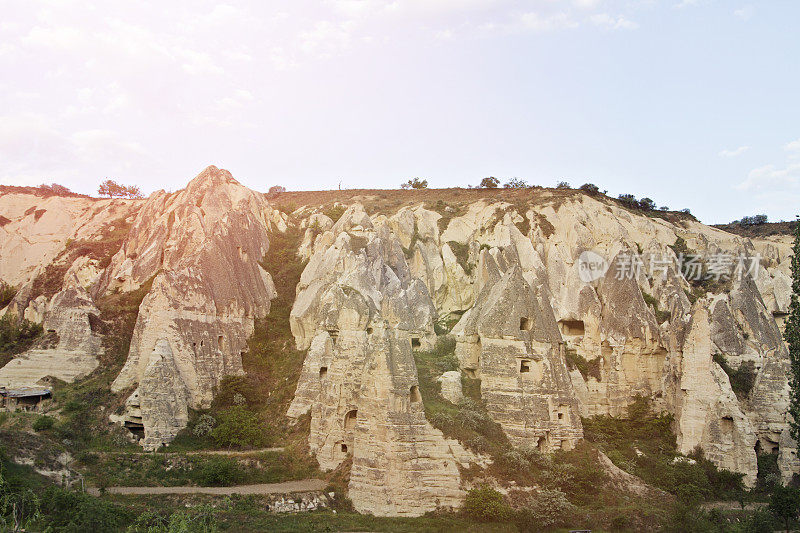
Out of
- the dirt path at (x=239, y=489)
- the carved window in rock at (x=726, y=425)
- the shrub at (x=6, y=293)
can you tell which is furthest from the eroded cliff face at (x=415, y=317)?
the dirt path at (x=239, y=489)

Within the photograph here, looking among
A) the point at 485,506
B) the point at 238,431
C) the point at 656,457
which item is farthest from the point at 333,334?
the point at 656,457

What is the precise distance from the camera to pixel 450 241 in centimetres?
4500

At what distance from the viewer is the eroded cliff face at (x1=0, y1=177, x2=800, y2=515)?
2566 cm

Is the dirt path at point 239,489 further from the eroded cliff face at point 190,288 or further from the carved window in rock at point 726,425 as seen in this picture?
the carved window in rock at point 726,425

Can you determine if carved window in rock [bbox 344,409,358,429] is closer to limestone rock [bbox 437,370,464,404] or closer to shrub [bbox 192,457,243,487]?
limestone rock [bbox 437,370,464,404]

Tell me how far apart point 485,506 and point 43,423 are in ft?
65.4

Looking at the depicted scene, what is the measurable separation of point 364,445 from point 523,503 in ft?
20.5

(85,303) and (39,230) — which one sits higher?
(39,230)

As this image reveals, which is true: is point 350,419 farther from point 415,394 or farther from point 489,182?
point 489,182

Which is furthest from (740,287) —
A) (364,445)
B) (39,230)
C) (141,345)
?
(39,230)

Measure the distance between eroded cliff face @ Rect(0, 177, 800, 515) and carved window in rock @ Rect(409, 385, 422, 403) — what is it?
0.09m

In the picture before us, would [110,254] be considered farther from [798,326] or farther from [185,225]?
[798,326]

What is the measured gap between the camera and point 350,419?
2739 cm

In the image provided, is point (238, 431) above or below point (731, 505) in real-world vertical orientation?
above
